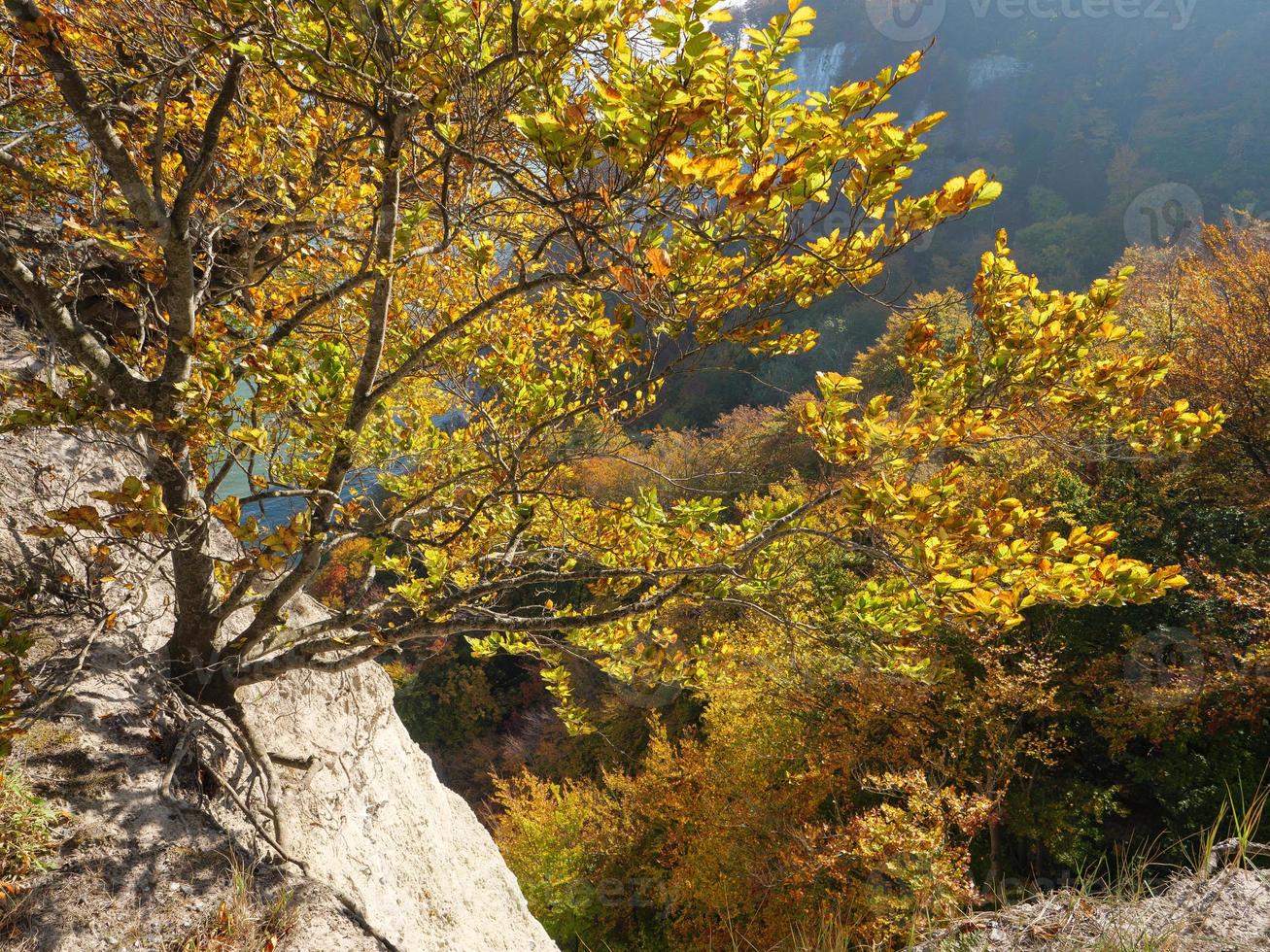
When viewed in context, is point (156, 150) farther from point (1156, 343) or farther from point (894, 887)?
point (1156, 343)

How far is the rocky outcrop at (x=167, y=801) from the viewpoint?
104 inches

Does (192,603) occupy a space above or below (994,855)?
above

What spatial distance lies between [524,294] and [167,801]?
10.2 feet

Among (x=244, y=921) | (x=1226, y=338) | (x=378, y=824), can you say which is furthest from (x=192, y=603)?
(x=1226, y=338)

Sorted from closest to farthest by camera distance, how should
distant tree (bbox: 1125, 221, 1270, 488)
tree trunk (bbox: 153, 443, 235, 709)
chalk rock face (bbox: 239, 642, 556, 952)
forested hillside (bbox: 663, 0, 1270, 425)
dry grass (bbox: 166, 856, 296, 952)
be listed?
dry grass (bbox: 166, 856, 296, 952) < tree trunk (bbox: 153, 443, 235, 709) < chalk rock face (bbox: 239, 642, 556, 952) < distant tree (bbox: 1125, 221, 1270, 488) < forested hillside (bbox: 663, 0, 1270, 425)

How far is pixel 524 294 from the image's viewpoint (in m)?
2.65

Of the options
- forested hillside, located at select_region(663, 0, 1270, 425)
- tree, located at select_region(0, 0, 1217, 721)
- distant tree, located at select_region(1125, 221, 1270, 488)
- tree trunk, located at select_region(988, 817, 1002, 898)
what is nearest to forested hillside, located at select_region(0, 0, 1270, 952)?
tree, located at select_region(0, 0, 1217, 721)

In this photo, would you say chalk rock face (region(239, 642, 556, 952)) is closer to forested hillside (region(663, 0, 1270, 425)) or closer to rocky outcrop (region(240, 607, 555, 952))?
rocky outcrop (region(240, 607, 555, 952))

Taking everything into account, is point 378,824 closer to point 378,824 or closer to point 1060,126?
point 378,824

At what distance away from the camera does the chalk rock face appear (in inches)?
145

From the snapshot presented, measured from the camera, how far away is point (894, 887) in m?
9.37

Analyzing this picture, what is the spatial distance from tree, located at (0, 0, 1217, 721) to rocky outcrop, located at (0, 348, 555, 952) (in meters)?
0.43

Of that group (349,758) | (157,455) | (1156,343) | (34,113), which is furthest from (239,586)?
(1156,343)

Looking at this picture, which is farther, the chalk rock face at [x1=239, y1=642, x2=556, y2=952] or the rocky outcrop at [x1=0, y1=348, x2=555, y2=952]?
the chalk rock face at [x1=239, y1=642, x2=556, y2=952]
